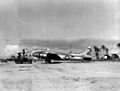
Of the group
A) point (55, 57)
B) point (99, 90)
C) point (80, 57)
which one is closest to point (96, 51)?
point (80, 57)

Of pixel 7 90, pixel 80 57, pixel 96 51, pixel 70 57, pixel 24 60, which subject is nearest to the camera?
pixel 7 90

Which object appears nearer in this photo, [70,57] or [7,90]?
[7,90]

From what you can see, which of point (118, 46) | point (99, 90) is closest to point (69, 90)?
point (99, 90)

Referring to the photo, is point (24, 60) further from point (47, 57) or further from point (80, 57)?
point (80, 57)

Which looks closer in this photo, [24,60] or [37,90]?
[37,90]

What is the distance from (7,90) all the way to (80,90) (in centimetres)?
408

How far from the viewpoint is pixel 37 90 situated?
1105cm

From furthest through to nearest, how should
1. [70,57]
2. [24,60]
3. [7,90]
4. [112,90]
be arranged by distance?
[70,57] < [24,60] < [7,90] < [112,90]

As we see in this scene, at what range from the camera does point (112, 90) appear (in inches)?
419

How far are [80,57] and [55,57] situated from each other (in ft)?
117

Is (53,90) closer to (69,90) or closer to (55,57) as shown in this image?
(69,90)

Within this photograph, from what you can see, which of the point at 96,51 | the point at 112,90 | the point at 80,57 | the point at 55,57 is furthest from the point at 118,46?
the point at 112,90

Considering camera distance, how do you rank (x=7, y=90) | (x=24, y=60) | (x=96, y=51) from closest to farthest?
(x=7, y=90) < (x=24, y=60) < (x=96, y=51)

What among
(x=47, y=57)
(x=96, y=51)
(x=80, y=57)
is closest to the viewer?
(x=47, y=57)
